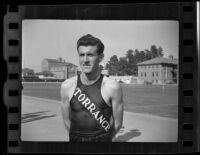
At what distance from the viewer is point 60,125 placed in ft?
8.86

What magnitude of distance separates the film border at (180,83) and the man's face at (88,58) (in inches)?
11.9

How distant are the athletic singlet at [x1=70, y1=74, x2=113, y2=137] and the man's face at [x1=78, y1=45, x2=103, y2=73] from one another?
4.4 inches

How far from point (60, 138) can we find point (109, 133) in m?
0.46

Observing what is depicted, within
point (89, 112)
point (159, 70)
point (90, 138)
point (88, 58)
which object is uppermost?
point (88, 58)

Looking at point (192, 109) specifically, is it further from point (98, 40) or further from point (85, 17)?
point (85, 17)

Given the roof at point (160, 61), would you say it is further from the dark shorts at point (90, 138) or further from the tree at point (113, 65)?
the dark shorts at point (90, 138)

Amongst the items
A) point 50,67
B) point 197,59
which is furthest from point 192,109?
point 50,67

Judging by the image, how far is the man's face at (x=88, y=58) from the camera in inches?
105

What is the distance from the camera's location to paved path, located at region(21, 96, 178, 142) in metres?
2.69

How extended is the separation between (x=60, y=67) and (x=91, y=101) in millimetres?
421

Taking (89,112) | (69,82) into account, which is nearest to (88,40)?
(69,82)

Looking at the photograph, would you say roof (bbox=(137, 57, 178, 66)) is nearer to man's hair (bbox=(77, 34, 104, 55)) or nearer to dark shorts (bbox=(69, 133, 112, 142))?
man's hair (bbox=(77, 34, 104, 55))

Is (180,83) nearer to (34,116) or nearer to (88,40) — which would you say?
(88,40)

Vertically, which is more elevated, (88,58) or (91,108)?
(88,58)
